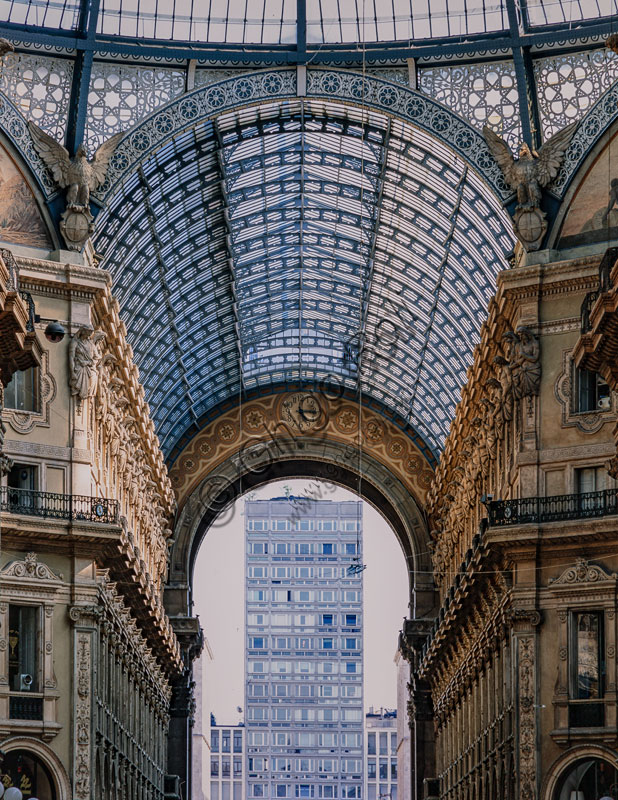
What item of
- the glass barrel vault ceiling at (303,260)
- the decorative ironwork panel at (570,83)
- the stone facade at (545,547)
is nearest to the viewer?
the stone facade at (545,547)

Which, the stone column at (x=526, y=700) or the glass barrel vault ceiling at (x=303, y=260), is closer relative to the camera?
the stone column at (x=526, y=700)

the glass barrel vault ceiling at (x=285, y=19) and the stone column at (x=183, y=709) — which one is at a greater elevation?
the glass barrel vault ceiling at (x=285, y=19)

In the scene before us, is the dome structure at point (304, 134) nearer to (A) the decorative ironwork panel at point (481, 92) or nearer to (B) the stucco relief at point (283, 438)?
(A) the decorative ironwork panel at point (481, 92)

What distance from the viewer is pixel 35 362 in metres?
37.5

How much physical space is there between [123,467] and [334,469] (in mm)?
32383

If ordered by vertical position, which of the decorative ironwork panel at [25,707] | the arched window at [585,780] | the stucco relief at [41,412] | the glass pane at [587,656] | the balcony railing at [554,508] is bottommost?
the arched window at [585,780]

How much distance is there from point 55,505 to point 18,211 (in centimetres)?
1014

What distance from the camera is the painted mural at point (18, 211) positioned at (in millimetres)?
56406

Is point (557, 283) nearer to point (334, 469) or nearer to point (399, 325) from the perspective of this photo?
point (399, 325)

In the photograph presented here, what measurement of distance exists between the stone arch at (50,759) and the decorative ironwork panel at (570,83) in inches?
1061

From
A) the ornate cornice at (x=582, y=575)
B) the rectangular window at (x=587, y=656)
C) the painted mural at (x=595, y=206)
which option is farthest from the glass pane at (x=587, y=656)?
the painted mural at (x=595, y=206)

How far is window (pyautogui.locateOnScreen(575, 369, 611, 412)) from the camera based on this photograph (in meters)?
54.9

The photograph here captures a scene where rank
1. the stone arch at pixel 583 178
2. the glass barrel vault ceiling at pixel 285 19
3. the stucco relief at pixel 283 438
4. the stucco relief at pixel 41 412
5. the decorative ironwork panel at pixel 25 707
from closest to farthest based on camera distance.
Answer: the decorative ironwork panel at pixel 25 707 < the stucco relief at pixel 41 412 < the stone arch at pixel 583 178 < the glass barrel vault ceiling at pixel 285 19 < the stucco relief at pixel 283 438

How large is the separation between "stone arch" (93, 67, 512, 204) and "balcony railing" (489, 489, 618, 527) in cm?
1159
